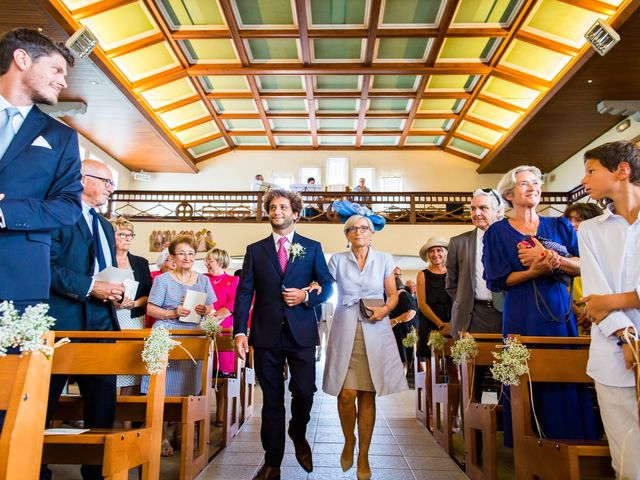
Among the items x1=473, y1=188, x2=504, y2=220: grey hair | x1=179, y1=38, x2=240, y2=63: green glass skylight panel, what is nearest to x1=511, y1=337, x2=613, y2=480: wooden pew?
x1=473, y1=188, x2=504, y2=220: grey hair

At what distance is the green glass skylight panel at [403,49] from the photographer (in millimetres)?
10766

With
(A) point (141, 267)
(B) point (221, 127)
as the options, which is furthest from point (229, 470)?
(B) point (221, 127)

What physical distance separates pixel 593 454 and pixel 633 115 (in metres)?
11.1

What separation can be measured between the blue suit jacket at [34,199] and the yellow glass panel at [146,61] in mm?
9799

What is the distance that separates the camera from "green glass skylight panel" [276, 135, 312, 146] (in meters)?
16.0

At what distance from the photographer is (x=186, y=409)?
9.10 feet

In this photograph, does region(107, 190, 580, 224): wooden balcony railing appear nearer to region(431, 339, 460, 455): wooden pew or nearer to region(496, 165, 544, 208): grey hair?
region(431, 339, 460, 455): wooden pew

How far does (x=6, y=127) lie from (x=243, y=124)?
13932mm

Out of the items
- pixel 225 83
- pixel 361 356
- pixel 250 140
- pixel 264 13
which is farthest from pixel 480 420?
pixel 250 140

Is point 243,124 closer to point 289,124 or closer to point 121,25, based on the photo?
point 289,124

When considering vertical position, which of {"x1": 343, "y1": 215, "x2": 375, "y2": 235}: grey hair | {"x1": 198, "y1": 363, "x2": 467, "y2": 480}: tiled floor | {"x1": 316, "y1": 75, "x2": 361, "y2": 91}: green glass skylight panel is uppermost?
{"x1": 316, "y1": 75, "x2": 361, "y2": 91}: green glass skylight panel

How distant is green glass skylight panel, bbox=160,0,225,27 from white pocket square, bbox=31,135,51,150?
29.3ft

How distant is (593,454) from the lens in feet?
5.44

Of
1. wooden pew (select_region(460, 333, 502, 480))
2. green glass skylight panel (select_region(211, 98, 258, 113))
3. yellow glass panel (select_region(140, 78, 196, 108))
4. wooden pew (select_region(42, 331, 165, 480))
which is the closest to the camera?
wooden pew (select_region(42, 331, 165, 480))
